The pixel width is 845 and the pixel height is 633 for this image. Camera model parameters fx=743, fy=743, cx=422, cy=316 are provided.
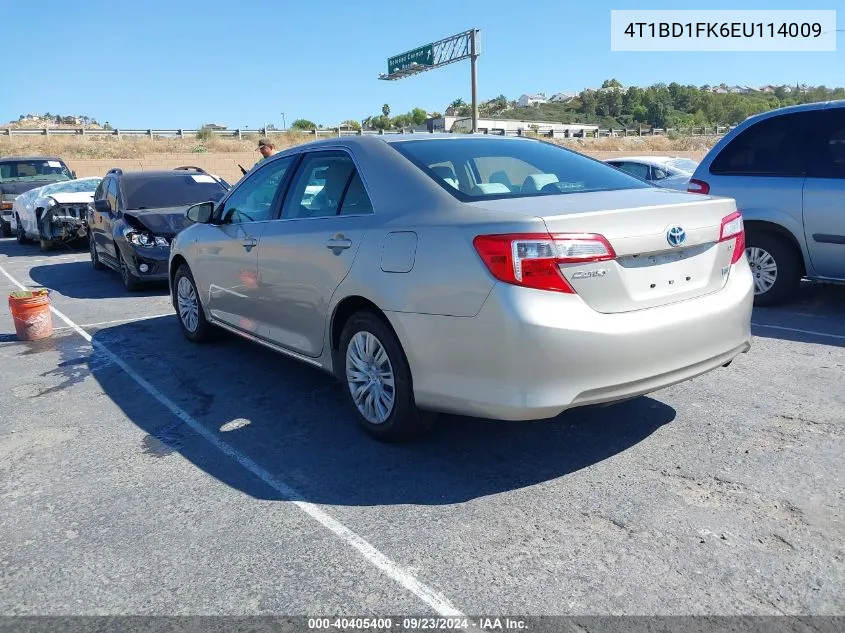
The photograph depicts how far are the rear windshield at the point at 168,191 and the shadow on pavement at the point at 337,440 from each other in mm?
4937

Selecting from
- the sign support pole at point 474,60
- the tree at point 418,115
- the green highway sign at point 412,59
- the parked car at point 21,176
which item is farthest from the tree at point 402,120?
the parked car at point 21,176

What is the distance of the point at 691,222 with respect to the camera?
364 centimetres

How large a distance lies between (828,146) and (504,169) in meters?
4.02

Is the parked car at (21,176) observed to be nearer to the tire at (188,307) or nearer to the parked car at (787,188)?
the tire at (188,307)

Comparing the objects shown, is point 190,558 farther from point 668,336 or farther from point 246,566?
point 668,336

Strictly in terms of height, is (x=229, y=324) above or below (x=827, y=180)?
below

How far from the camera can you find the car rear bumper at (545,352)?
323cm

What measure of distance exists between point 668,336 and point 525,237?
860mm

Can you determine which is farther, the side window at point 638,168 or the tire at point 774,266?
the side window at point 638,168

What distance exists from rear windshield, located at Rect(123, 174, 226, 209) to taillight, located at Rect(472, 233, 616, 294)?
7.81m

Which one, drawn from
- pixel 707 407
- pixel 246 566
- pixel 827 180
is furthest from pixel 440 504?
pixel 827 180

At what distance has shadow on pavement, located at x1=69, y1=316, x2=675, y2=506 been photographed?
3.63 metres

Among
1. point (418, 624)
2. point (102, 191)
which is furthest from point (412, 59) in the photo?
point (418, 624)

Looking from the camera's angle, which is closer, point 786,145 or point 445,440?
point 445,440
